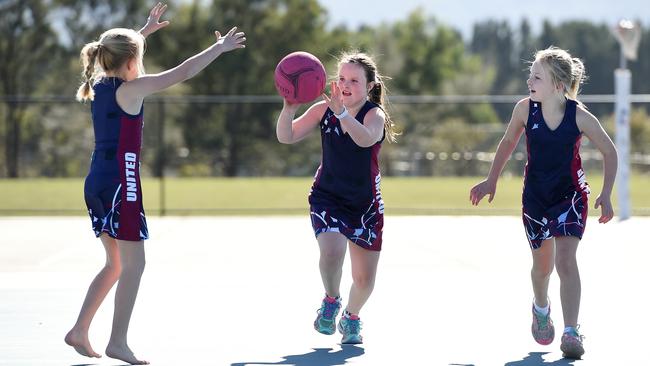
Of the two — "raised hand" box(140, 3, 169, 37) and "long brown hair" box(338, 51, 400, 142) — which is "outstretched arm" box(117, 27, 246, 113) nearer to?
"raised hand" box(140, 3, 169, 37)

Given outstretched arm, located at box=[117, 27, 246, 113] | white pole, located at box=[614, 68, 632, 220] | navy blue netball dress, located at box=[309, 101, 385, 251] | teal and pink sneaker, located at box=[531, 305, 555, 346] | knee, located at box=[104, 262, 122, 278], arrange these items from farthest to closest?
white pole, located at box=[614, 68, 632, 220] < navy blue netball dress, located at box=[309, 101, 385, 251] < teal and pink sneaker, located at box=[531, 305, 555, 346] < knee, located at box=[104, 262, 122, 278] < outstretched arm, located at box=[117, 27, 246, 113]

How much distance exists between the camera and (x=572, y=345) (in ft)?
19.8

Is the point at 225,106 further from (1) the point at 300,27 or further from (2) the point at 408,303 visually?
(2) the point at 408,303

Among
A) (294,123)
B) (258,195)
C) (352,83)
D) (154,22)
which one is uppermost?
(154,22)

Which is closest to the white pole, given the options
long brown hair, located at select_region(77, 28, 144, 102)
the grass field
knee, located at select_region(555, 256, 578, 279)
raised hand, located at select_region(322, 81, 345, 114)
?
the grass field

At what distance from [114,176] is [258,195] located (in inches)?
854

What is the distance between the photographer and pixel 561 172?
633 cm

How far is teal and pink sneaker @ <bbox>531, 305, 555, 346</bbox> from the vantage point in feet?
21.0

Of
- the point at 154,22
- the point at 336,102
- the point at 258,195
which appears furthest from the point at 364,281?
the point at 258,195

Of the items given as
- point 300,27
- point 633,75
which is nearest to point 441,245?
point 300,27

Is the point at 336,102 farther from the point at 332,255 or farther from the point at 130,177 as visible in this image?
the point at 130,177

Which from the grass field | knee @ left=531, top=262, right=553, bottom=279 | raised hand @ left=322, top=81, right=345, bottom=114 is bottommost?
the grass field

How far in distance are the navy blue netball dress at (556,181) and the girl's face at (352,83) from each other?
1018 mm

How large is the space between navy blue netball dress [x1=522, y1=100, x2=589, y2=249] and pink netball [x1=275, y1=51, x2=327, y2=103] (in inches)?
49.4
